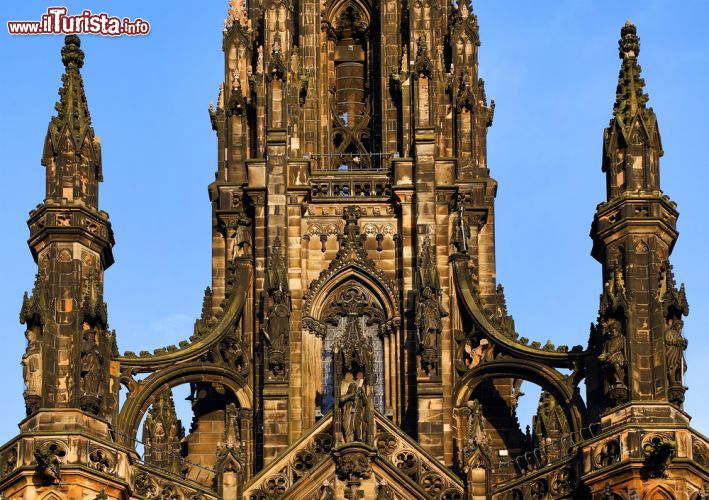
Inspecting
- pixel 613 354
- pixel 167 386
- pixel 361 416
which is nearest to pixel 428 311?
pixel 361 416

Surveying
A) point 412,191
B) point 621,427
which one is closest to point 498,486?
point 621,427

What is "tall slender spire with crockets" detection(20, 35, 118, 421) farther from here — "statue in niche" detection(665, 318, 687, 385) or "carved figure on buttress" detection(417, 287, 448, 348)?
"statue in niche" detection(665, 318, 687, 385)

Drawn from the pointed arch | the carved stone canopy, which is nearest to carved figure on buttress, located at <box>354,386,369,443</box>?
the carved stone canopy

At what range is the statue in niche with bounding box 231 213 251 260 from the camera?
2854 inches

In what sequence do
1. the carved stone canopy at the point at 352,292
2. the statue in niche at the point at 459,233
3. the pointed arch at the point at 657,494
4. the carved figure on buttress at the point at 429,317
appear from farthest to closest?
the statue in niche at the point at 459,233, the carved stone canopy at the point at 352,292, the carved figure on buttress at the point at 429,317, the pointed arch at the point at 657,494

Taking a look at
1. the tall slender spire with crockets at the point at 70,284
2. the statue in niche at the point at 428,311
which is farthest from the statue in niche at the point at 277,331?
the tall slender spire with crockets at the point at 70,284

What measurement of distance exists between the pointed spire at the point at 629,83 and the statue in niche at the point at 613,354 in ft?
16.0

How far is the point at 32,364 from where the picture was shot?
2611 inches

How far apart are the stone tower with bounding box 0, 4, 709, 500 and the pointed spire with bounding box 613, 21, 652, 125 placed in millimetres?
46

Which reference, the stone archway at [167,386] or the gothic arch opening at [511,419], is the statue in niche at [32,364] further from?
the gothic arch opening at [511,419]

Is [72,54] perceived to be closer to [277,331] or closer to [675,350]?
[277,331]

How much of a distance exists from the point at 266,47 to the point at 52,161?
7.83 metres

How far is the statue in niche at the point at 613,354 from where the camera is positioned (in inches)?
2596

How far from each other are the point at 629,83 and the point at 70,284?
1235 centimetres
